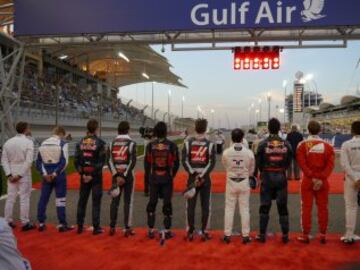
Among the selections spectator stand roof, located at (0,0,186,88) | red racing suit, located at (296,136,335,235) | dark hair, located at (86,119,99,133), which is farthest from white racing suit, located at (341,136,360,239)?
spectator stand roof, located at (0,0,186,88)

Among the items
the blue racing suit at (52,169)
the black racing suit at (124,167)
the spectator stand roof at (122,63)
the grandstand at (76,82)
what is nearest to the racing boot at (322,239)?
the black racing suit at (124,167)

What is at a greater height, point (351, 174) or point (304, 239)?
point (351, 174)

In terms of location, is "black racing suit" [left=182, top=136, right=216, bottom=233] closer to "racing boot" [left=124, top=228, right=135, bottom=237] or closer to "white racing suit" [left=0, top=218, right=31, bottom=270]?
"racing boot" [left=124, top=228, right=135, bottom=237]

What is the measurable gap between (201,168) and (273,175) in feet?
3.73

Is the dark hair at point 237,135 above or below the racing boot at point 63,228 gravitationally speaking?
above

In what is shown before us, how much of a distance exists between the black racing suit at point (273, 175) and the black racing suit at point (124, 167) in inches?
83.3

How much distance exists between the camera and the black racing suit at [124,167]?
6758 millimetres

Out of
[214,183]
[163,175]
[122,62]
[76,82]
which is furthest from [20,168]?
[122,62]

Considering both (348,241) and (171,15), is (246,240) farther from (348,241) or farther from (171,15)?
→ (171,15)

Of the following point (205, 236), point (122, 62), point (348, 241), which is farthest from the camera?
point (122, 62)

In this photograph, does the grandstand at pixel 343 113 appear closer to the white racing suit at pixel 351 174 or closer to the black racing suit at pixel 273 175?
the white racing suit at pixel 351 174

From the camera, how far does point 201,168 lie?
657 centimetres

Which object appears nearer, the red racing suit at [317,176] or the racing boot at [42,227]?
the red racing suit at [317,176]

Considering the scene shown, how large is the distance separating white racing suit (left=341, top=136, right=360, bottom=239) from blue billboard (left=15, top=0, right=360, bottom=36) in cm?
592
